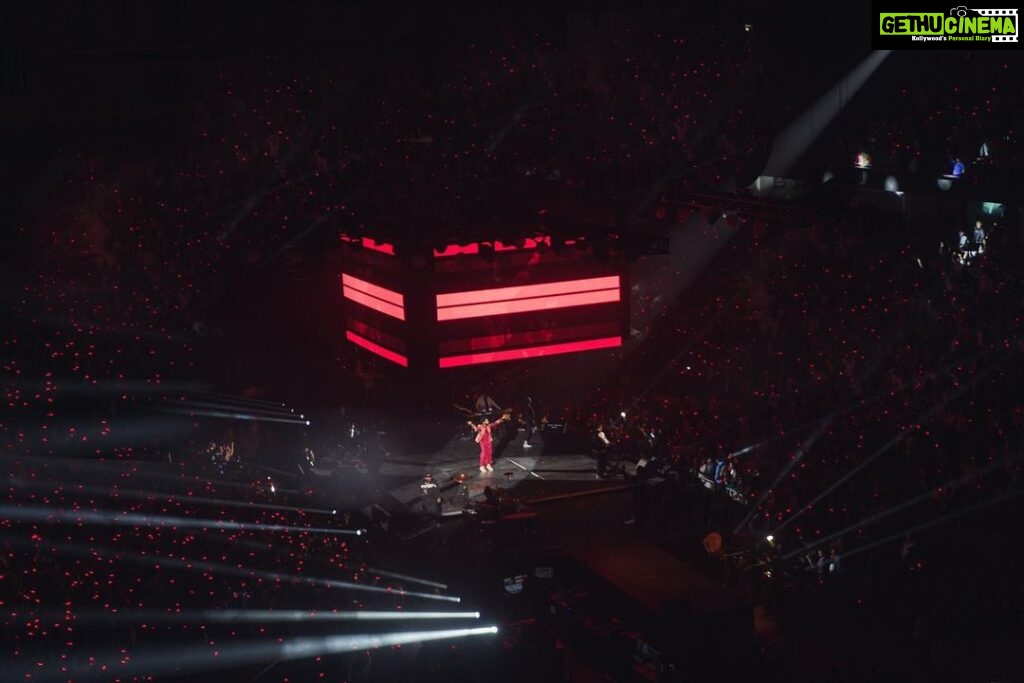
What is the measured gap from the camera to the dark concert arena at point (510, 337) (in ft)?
31.9

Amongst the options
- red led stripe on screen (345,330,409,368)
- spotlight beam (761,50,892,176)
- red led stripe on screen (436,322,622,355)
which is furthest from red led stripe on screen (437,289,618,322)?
spotlight beam (761,50,892,176)

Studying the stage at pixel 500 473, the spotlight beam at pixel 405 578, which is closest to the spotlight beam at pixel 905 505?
the spotlight beam at pixel 405 578

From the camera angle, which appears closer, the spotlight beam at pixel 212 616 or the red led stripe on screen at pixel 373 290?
the red led stripe on screen at pixel 373 290

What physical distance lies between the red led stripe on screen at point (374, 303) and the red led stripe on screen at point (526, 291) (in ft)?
1.22

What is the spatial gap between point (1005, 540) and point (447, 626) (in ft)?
18.6

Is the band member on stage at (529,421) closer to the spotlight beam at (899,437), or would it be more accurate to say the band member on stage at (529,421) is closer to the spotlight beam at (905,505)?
the spotlight beam at (905,505)

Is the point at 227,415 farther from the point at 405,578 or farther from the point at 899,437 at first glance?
the point at 899,437

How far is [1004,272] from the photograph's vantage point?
11367 mm

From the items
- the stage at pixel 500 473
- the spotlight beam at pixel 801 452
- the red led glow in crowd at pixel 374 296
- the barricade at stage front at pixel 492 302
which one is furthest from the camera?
the stage at pixel 500 473

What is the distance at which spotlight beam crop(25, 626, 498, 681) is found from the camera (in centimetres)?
913

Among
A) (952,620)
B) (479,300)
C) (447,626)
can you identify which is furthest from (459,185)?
(952,620)

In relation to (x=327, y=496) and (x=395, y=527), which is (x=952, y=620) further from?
(x=327, y=496)

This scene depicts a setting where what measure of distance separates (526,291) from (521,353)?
1.76ft

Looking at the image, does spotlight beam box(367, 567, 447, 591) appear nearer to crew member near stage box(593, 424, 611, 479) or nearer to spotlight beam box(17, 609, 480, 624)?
spotlight beam box(17, 609, 480, 624)
